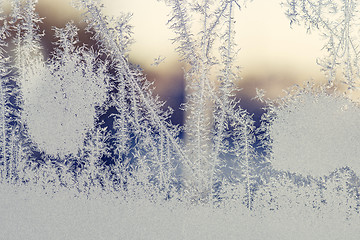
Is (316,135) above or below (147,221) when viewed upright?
above

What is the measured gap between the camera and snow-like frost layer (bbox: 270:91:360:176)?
2023 millimetres

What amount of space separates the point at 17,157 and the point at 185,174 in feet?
3.24

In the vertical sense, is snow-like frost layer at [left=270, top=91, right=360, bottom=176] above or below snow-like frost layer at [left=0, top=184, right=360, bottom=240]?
above

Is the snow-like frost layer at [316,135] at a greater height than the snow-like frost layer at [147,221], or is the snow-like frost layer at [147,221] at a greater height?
the snow-like frost layer at [316,135]

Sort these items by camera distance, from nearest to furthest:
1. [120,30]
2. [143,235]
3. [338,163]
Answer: [338,163]
[143,235]
[120,30]

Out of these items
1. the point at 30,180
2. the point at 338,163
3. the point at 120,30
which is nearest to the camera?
the point at 338,163

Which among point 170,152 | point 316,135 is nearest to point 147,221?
point 170,152

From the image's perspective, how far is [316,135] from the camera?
84.1 inches

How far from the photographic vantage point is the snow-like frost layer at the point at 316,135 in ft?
6.64

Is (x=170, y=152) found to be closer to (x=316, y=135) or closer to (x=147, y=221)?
(x=147, y=221)

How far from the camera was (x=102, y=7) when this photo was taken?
2371 mm

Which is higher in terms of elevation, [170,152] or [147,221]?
[170,152]

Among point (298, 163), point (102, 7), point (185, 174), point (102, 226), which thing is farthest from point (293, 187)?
point (102, 7)

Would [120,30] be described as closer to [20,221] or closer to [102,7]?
[102,7]
